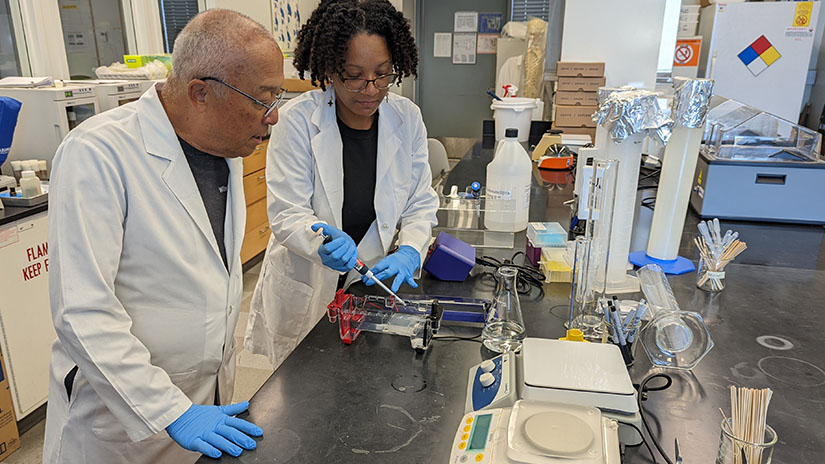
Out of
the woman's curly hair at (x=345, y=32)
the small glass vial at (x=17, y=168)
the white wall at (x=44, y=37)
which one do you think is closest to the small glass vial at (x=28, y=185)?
the small glass vial at (x=17, y=168)

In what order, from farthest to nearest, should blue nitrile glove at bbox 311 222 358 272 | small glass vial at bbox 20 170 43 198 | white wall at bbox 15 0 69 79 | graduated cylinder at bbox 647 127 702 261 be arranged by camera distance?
white wall at bbox 15 0 69 79 → small glass vial at bbox 20 170 43 198 → graduated cylinder at bbox 647 127 702 261 → blue nitrile glove at bbox 311 222 358 272

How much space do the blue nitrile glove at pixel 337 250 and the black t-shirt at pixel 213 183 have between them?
0.72 feet

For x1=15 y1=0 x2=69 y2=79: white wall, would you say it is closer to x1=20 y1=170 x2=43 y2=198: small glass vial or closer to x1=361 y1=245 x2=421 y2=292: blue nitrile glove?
x1=20 y1=170 x2=43 y2=198: small glass vial

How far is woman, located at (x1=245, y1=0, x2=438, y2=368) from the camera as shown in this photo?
4.83 feet

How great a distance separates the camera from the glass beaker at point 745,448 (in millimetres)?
769

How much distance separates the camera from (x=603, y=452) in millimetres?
728

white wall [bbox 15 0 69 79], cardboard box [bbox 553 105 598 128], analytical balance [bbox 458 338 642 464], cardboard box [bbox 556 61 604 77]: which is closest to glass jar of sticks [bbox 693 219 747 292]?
analytical balance [bbox 458 338 642 464]

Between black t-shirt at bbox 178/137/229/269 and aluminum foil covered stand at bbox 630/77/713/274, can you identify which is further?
aluminum foil covered stand at bbox 630/77/713/274

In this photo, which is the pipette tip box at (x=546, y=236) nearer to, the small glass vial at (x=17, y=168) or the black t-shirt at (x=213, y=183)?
A: the black t-shirt at (x=213, y=183)

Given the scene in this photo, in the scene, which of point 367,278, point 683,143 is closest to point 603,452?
point 367,278

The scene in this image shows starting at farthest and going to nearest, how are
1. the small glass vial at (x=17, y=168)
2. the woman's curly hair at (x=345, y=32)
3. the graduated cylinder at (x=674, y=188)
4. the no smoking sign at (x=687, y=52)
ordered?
the no smoking sign at (x=687, y=52)
the small glass vial at (x=17, y=168)
the graduated cylinder at (x=674, y=188)
the woman's curly hair at (x=345, y=32)

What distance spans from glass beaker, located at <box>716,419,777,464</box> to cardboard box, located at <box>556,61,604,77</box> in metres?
3.05

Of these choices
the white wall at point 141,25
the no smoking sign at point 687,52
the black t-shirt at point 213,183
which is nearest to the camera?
the black t-shirt at point 213,183

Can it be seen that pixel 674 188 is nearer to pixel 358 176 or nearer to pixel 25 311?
pixel 358 176
